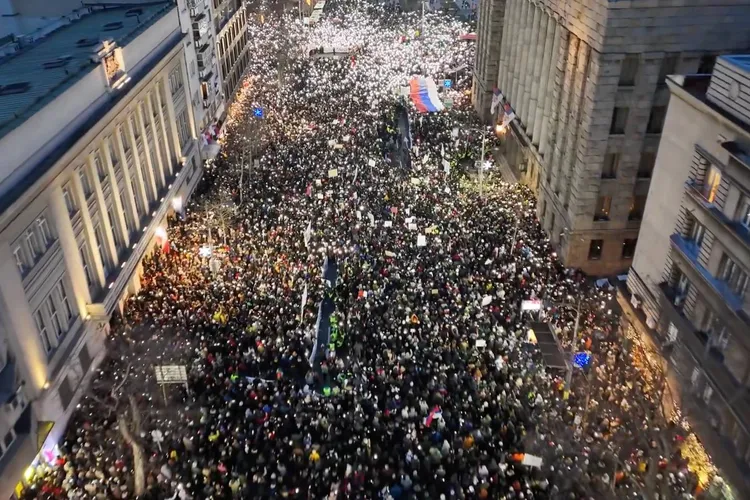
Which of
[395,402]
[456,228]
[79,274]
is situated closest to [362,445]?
[395,402]

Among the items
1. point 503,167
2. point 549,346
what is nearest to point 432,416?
point 549,346

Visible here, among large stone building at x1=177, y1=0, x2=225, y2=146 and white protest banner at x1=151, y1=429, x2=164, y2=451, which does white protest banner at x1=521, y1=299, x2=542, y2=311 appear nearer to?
white protest banner at x1=151, y1=429, x2=164, y2=451

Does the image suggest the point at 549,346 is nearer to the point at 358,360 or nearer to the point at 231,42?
the point at 358,360

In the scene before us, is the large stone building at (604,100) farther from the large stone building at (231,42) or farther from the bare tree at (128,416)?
the large stone building at (231,42)

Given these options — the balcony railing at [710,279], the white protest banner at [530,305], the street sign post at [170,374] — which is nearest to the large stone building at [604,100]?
the white protest banner at [530,305]

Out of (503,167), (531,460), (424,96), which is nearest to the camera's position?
(531,460)

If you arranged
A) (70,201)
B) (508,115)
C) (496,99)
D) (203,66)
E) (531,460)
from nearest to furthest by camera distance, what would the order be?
1. (531,460)
2. (70,201)
3. (508,115)
4. (203,66)
5. (496,99)

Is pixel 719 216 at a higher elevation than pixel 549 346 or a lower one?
higher

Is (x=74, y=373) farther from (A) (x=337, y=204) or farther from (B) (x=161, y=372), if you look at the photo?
(A) (x=337, y=204)
